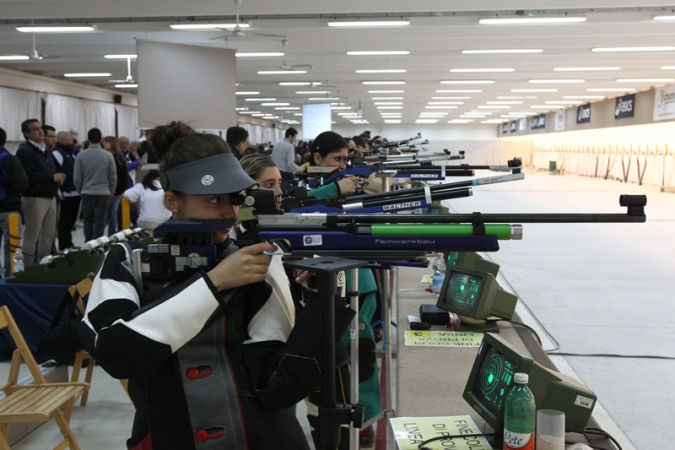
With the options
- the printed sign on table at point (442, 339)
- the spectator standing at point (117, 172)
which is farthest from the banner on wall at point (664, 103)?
the printed sign on table at point (442, 339)

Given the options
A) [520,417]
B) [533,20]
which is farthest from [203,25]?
[520,417]

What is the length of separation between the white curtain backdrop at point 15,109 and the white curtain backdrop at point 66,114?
47 cm

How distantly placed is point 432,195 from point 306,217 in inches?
28.7

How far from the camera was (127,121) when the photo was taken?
21.3 meters

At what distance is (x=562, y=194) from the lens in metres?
17.5

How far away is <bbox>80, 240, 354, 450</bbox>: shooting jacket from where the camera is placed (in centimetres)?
120

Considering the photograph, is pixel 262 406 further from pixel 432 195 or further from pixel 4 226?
pixel 4 226

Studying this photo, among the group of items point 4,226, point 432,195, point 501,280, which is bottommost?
point 501,280

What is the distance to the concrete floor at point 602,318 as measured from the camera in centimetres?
340

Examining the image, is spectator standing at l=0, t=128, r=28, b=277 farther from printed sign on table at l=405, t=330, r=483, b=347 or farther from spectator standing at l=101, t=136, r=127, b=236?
printed sign on table at l=405, t=330, r=483, b=347

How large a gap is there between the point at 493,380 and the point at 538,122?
34.5m

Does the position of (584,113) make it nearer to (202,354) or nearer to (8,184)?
(8,184)

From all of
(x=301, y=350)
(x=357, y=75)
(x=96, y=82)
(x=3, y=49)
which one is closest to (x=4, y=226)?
(x=301, y=350)

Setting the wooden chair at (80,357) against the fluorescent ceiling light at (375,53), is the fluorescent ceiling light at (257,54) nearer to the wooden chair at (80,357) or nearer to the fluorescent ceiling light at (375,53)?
the fluorescent ceiling light at (375,53)
